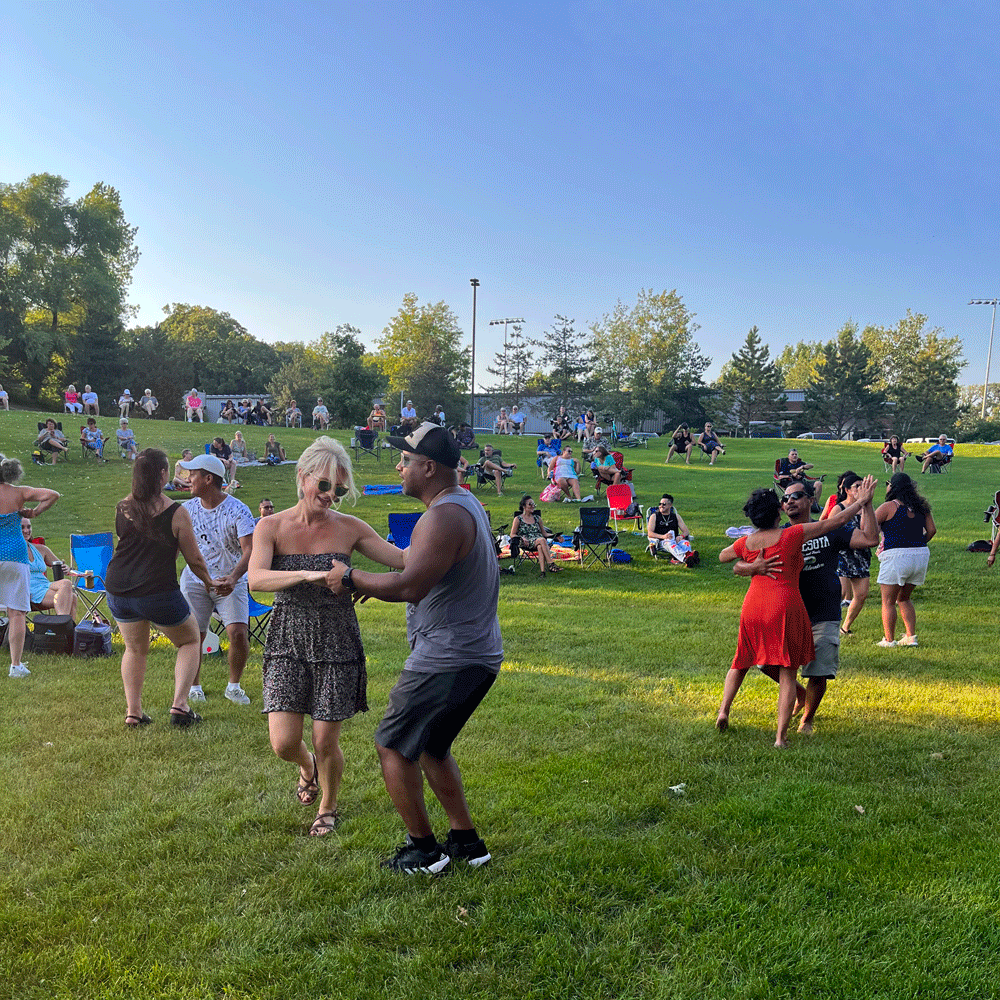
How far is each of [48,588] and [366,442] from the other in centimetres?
1597

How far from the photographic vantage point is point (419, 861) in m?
3.30

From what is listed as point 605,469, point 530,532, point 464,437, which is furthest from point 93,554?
point 464,437

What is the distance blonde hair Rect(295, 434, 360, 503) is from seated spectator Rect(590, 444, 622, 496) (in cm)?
1292

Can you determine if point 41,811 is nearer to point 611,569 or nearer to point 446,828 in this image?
point 446,828

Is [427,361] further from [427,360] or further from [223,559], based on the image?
[223,559]

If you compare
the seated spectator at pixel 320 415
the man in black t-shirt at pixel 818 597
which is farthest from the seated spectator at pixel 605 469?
the seated spectator at pixel 320 415

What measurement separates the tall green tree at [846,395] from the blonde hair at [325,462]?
57120 mm

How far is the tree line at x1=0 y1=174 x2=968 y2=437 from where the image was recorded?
45.7 metres

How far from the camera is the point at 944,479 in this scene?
68.9 feet

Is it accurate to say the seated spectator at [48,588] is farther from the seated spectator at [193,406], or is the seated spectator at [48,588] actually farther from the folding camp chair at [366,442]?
the seated spectator at [193,406]

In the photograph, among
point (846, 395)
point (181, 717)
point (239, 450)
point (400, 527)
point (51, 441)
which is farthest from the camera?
point (846, 395)

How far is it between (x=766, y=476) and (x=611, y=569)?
35.7 ft

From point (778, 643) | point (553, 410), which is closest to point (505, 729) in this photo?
point (778, 643)

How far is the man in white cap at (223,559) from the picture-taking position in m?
5.38
